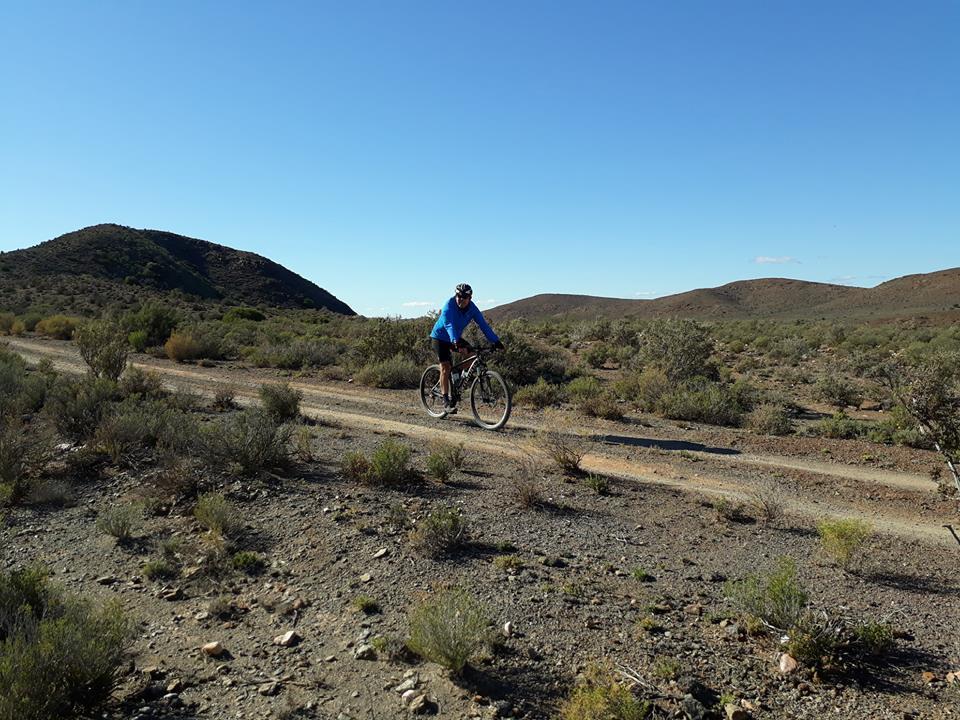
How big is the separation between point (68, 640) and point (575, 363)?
2020 cm

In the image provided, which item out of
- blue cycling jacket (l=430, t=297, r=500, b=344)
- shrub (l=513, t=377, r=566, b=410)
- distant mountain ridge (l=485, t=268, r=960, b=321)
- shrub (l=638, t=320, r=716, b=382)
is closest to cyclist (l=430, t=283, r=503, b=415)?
blue cycling jacket (l=430, t=297, r=500, b=344)

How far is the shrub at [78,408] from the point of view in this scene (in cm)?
941

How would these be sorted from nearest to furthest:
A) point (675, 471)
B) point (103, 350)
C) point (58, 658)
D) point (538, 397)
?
1. point (58, 658)
2. point (675, 471)
3. point (103, 350)
4. point (538, 397)

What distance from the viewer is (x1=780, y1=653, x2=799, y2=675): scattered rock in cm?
383

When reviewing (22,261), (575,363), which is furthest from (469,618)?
(22,261)

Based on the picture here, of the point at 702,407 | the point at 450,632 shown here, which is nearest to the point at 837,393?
the point at 702,407

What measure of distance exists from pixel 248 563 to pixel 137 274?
69.1 meters

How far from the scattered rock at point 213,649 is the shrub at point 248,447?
339 centimetres

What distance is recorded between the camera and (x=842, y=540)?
5.18 meters

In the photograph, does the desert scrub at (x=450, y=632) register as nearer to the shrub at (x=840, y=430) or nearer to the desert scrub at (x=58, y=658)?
the desert scrub at (x=58, y=658)

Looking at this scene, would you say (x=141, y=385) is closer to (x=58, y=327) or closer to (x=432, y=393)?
(x=432, y=393)

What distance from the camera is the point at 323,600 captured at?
501 centimetres

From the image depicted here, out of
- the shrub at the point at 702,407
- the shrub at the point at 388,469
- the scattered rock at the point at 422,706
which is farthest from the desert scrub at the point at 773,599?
the shrub at the point at 702,407

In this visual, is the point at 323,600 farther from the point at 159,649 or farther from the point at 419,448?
the point at 419,448
